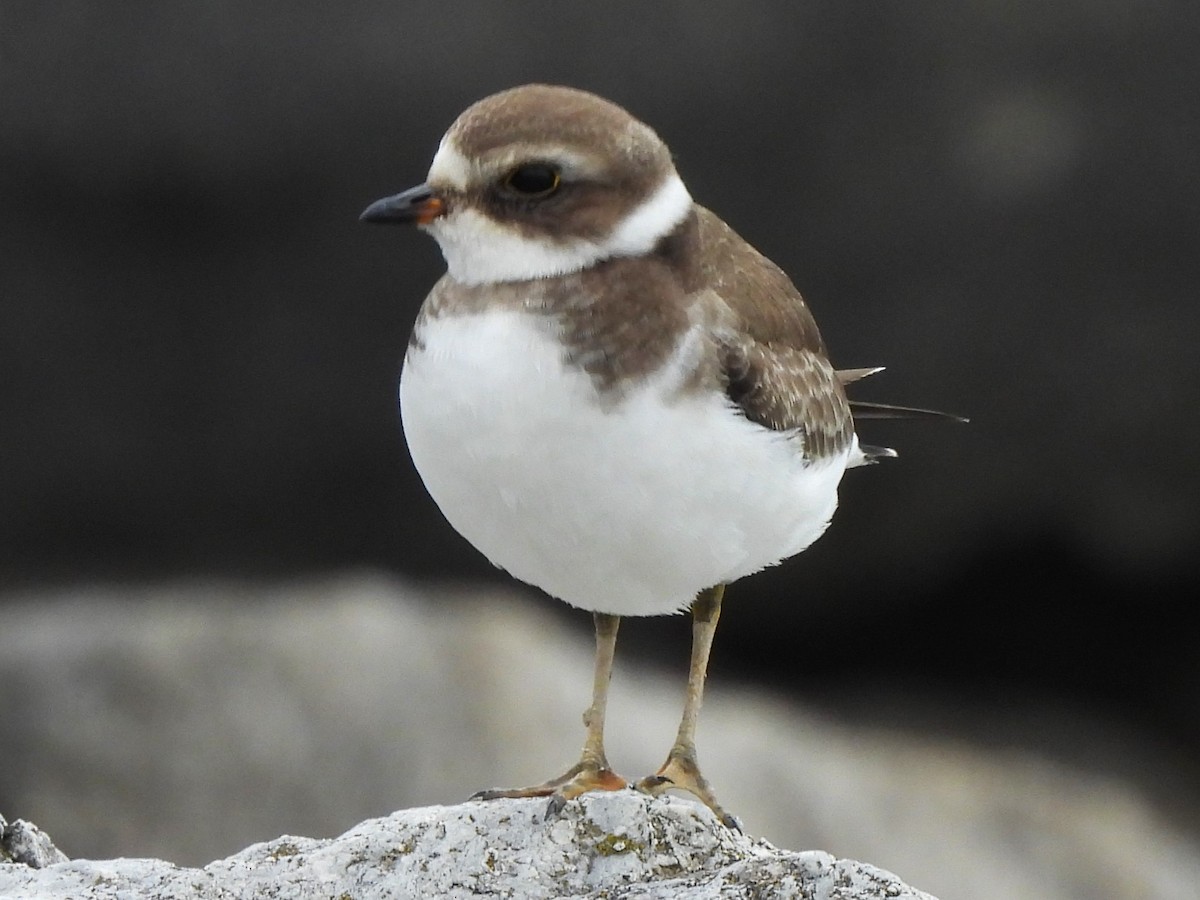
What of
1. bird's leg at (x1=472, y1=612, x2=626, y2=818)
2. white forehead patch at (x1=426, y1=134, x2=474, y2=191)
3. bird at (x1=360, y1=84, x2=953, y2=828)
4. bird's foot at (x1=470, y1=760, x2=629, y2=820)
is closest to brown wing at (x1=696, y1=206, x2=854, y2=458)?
bird at (x1=360, y1=84, x2=953, y2=828)

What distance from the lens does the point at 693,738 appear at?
5531 millimetres

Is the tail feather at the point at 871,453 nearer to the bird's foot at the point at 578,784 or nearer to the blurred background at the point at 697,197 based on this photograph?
the bird's foot at the point at 578,784

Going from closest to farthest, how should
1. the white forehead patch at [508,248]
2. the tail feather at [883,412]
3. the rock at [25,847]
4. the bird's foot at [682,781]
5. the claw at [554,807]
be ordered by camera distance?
the white forehead patch at [508,248], the claw at [554,807], the rock at [25,847], the bird's foot at [682,781], the tail feather at [883,412]

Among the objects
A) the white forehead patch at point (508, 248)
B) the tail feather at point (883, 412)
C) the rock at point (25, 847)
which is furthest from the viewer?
the tail feather at point (883, 412)

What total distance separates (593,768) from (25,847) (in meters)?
1.65

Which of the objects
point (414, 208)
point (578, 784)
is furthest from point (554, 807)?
point (414, 208)

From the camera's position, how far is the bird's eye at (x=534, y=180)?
14.6 ft

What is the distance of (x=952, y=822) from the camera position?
409 inches

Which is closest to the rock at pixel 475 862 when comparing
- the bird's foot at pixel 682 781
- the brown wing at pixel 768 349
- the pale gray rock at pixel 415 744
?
the bird's foot at pixel 682 781

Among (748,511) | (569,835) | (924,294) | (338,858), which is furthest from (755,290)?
(924,294)

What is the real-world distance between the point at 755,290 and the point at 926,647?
5910 millimetres

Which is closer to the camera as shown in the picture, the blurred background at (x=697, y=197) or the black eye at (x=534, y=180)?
the black eye at (x=534, y=180)

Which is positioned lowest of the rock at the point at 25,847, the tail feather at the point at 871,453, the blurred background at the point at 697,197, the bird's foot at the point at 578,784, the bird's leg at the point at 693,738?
the rock at the point at 25,847

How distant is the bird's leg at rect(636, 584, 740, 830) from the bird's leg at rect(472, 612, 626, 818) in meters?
0.13
